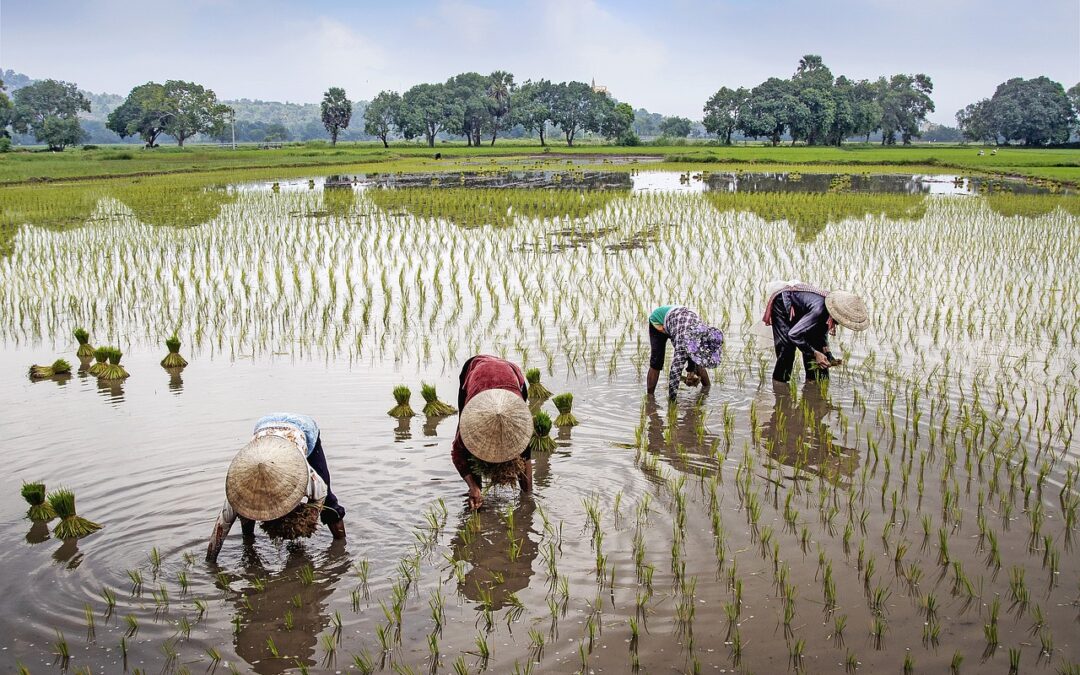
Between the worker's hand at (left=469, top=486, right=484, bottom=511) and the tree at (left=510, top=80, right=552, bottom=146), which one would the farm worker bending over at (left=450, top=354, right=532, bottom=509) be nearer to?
the worker's hand at (left=469, top=486, right=484, bottom=511)

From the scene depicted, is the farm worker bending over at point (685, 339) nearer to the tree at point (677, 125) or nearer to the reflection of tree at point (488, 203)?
the reflection of tree at point (488, 203)

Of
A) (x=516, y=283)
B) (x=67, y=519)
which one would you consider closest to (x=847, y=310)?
(x=67, y=519)

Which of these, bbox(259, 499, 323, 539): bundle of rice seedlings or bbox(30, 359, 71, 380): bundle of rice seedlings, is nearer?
bbox(259, 499, 323, 539): bundle of rice seedlings

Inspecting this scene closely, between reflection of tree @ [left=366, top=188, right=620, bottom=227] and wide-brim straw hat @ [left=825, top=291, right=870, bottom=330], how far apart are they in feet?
31.5

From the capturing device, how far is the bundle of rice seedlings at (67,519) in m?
4.11

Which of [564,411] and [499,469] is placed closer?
[499,469]

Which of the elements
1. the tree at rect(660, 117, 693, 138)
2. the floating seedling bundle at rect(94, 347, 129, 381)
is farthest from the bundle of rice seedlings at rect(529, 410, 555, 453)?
the tree at rect(660, 117, 693, 138)

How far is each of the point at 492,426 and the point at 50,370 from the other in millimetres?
4729

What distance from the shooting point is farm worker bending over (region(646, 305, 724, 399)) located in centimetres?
539

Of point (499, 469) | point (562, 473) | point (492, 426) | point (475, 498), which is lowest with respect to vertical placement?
point (562, 473)

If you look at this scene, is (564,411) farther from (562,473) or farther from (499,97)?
(499,97)

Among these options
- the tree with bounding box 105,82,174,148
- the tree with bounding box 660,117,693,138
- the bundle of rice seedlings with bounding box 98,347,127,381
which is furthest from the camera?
the tree with bounding box 660,117,693,138

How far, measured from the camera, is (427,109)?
59375 millimetres

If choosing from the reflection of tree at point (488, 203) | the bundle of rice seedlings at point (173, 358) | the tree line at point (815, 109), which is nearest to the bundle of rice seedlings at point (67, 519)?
the bundle of rice seedlings at point (173, 358)
